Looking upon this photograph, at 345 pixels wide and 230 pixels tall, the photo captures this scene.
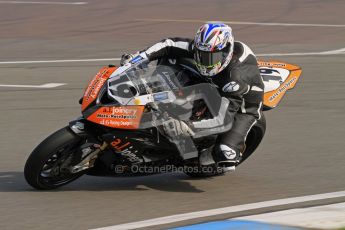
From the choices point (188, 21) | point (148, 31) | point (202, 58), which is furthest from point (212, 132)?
point (188, 21)

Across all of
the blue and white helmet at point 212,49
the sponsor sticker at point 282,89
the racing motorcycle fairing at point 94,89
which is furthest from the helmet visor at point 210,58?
the sponsor sticker at point 282,89

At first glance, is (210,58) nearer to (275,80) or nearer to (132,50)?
(275,80)

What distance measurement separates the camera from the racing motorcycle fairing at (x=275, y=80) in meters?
8.17

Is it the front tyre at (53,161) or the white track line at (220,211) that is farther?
the front tyre at (53,161)

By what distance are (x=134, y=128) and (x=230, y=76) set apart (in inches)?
38.3

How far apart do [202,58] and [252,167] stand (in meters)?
1.65

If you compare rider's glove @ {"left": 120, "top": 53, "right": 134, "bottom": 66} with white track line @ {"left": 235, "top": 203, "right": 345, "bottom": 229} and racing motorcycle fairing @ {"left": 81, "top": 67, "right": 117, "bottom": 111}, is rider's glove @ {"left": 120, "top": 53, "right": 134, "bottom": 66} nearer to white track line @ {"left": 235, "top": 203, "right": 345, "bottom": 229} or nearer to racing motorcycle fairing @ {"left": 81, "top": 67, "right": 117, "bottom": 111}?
racing motorcycle fairing @ {"left": 81, "top": 67, "right": 117, "bottom": 111}

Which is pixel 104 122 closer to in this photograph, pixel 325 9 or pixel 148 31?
pixel 148 31

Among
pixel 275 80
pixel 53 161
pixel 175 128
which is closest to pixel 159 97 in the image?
pixel 175 128

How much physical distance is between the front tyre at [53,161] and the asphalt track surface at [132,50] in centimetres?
11

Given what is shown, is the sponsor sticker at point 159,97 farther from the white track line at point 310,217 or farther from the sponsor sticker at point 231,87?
the white track line at point 310,217

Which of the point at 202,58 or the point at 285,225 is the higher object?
the point at 202,58

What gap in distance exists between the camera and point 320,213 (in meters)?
6.71

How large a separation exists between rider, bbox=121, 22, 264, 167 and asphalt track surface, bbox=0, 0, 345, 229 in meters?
0.48
